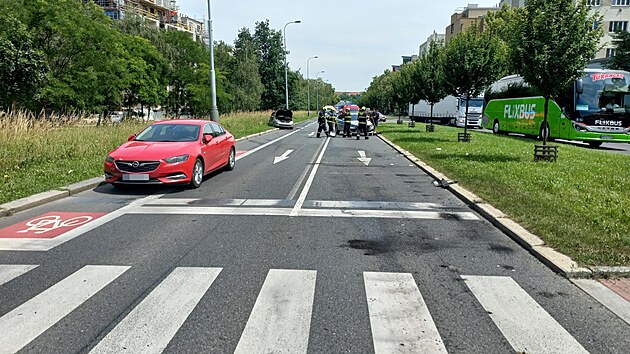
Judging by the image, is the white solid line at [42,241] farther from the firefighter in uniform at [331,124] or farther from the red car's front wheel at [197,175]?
the firefighter in uniform at [331,124]

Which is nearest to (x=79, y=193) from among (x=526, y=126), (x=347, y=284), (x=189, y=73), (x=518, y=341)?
(x=347, y=284)

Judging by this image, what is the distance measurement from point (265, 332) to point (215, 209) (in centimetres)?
469

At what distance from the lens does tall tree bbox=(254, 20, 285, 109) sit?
81312 millimetres

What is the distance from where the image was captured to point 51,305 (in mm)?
3979

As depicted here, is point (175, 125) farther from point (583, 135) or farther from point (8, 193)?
point (583, 135)

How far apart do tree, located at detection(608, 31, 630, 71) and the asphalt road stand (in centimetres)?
3522

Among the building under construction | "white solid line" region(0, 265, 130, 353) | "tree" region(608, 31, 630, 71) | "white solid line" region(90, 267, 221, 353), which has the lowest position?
"white solid line" region(0, 265, 130, 353)

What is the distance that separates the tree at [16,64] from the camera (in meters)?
18.1

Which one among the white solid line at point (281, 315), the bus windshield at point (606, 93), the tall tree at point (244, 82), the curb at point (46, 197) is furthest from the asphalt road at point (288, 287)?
the tall tree at point (244, 82)

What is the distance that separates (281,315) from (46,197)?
22.1 feet

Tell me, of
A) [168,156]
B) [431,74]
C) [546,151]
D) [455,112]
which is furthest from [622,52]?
[168,156]

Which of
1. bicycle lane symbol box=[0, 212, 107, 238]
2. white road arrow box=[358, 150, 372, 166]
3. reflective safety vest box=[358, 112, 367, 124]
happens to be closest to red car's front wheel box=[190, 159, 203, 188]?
bicycle lane symbol box=[0, 212, 107, 238]

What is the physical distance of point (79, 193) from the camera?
945 cm

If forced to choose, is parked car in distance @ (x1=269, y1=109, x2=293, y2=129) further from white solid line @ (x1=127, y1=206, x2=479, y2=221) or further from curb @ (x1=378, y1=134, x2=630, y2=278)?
white solid line @ (x1=127, y1=206, x2=479, y2=221)
